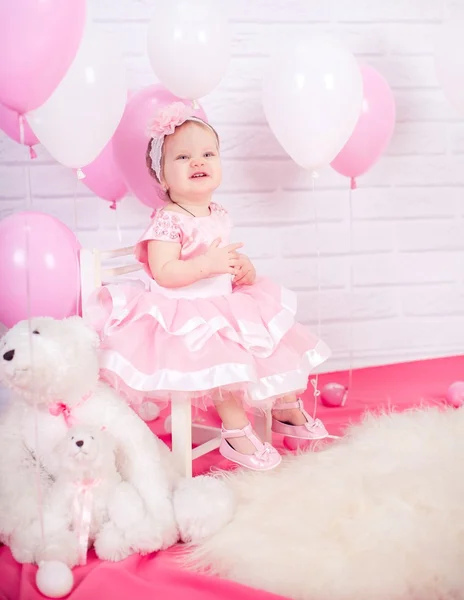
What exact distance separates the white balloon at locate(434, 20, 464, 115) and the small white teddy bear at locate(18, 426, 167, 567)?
4.35 feet

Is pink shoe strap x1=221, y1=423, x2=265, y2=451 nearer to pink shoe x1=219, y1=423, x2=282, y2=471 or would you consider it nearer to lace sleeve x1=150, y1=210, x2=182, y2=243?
pink shoe x1=219, y1=423, x2=282, y2=471

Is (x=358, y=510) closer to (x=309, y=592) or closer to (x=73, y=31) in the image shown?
(x=309, y=592)

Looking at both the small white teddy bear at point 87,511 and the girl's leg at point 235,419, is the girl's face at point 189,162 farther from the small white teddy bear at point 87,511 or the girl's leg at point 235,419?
the small white teddy bear at point 87,511

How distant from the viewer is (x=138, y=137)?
1776 millimetres

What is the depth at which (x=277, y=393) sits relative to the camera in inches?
58.7

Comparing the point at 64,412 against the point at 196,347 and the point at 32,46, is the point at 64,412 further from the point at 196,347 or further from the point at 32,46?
the point at 32,46

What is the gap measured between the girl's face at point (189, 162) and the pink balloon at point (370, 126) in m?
0.48

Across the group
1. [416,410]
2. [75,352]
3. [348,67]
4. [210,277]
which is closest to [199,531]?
[75,352]

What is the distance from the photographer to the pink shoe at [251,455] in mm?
1524

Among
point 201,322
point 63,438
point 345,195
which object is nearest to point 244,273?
point 201,322

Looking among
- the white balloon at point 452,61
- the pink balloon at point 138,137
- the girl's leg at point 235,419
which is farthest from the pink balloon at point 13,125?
the white balloon at point 452,61

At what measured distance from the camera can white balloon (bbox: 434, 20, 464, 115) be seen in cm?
193

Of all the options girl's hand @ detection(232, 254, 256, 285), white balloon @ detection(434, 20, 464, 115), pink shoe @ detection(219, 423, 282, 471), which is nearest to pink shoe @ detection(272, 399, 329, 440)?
pink shoe @ detection(219, 423, 282, 471)

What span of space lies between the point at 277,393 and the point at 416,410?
54 centimetres
